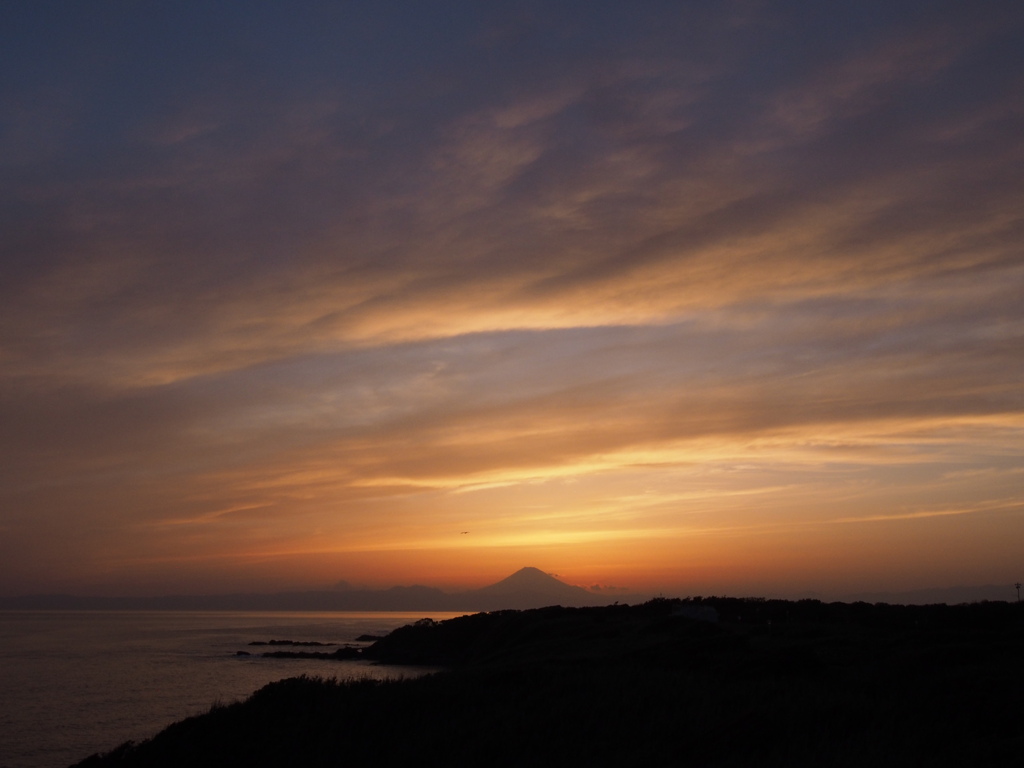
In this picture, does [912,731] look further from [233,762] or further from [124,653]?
[124,653]

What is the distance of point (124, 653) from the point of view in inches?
3022

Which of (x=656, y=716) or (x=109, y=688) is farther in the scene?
(x=109, y=688)

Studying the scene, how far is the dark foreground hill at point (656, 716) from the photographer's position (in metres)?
14.7

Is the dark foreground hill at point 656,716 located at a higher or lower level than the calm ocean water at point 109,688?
higher

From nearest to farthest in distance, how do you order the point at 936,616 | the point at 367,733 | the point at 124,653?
the point at 367,733 < the point at 936,616 < the point at 124,653

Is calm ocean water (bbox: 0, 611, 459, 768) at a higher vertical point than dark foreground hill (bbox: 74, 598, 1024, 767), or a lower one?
lower

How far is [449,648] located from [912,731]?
2288 inches

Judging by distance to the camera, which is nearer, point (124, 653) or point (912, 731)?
point (912, 731)

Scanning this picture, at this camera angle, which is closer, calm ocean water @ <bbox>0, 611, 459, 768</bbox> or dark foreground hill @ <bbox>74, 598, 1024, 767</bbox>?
dark foreground hill @ <bbox>74, 598, 1024, 767</bbox>

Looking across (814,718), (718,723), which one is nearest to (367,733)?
(718,723)

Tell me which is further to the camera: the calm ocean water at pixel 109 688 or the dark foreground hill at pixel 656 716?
the calm ocean water at pixel 109 688

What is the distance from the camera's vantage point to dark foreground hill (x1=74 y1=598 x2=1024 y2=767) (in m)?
14.7

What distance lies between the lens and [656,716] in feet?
56.5

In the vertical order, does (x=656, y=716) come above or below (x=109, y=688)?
above
